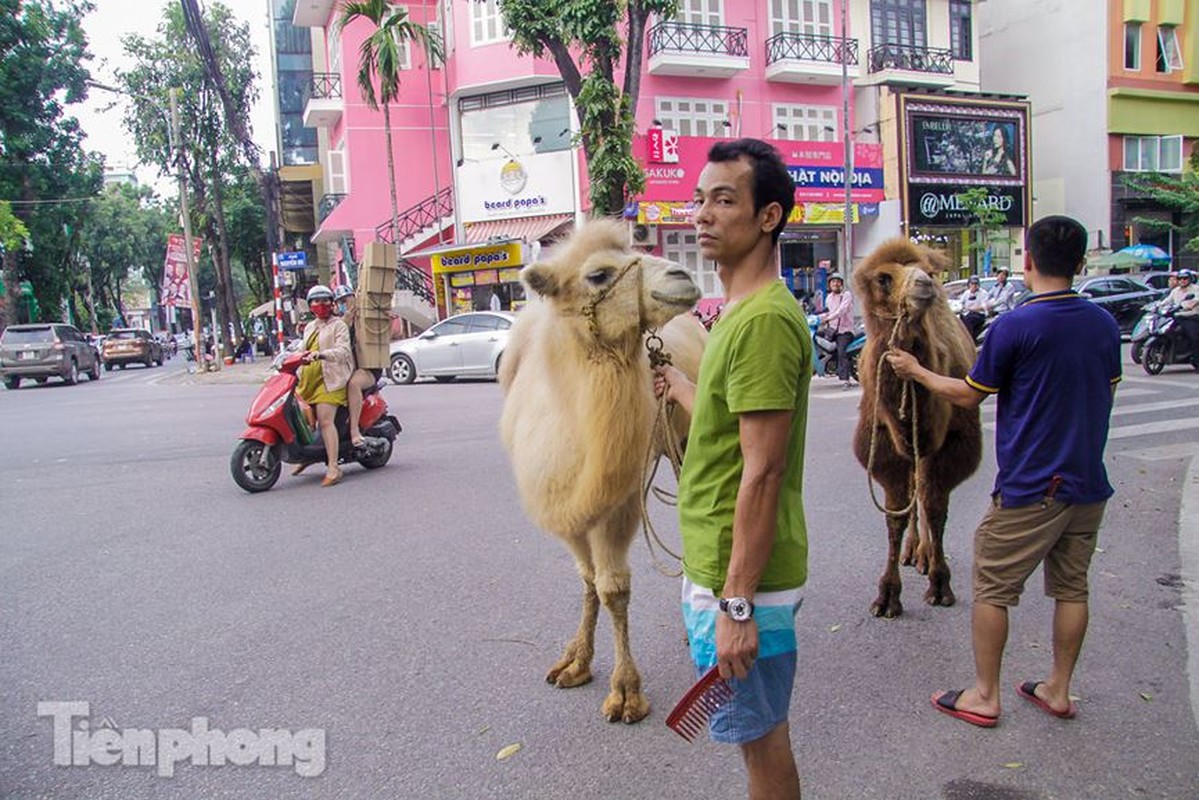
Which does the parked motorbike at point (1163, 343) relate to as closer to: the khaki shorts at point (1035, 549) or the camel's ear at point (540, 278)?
the khaki shorts at point (1035, 549)

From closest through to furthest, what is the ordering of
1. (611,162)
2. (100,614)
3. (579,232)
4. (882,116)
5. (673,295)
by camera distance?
1. (673,295)
2. (579,232)
3. (100,614)
4. (611,162)
5. (882,116)

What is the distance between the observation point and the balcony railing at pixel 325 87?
92.2 feet

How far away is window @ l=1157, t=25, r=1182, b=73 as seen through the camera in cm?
3028

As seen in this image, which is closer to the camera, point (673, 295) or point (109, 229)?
point (673, 295)

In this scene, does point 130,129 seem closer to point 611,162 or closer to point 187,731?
point 611,162

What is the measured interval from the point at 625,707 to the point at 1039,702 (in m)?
1.62

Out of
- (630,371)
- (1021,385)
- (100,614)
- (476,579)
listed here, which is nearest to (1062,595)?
(1021,385)

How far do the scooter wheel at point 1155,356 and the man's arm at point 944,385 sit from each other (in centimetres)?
1209

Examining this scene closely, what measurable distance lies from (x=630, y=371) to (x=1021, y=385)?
1391 mm

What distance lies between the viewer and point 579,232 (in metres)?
3.29

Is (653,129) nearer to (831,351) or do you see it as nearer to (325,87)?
(831,351)

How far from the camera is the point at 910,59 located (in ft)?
88.0

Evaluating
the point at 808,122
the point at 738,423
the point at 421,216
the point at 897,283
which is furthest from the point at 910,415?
the point at 808,122

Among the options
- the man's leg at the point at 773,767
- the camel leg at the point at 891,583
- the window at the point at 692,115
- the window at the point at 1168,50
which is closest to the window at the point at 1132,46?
the window at the point at 1168,50
